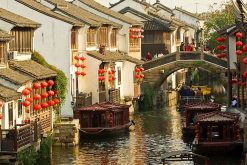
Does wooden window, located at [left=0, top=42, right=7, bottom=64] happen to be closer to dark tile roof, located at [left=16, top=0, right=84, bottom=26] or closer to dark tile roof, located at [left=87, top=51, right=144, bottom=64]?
dark tile roof, located at [left=16, top=0, right=84, bottom=26]

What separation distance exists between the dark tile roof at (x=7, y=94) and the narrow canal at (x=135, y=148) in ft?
15.9

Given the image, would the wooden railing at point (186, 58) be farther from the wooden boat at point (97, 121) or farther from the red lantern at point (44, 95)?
the red lantern at point (44, 95)

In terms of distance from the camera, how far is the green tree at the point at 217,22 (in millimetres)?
123500

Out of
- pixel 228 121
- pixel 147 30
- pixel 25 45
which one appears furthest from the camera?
pixel 147 30

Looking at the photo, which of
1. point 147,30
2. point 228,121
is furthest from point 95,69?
point 147,30

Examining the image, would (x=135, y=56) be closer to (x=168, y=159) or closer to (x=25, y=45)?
(x=25, y=45)

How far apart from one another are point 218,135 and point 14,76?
12144 mm

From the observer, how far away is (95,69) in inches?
2867

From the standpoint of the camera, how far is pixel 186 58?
293 ft

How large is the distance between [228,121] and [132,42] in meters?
38.6

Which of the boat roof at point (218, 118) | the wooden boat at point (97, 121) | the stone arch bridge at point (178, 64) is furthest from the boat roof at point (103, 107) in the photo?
the stone arch bridge at point (178, 64)

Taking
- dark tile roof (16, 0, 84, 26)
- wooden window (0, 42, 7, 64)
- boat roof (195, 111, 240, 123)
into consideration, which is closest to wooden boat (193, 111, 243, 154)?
boat roof (195, 111, 240, 123)

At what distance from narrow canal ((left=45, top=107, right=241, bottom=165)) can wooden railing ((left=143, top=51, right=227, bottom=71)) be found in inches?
625

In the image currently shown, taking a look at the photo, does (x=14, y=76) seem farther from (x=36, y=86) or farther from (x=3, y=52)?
(x=36, y=86)
